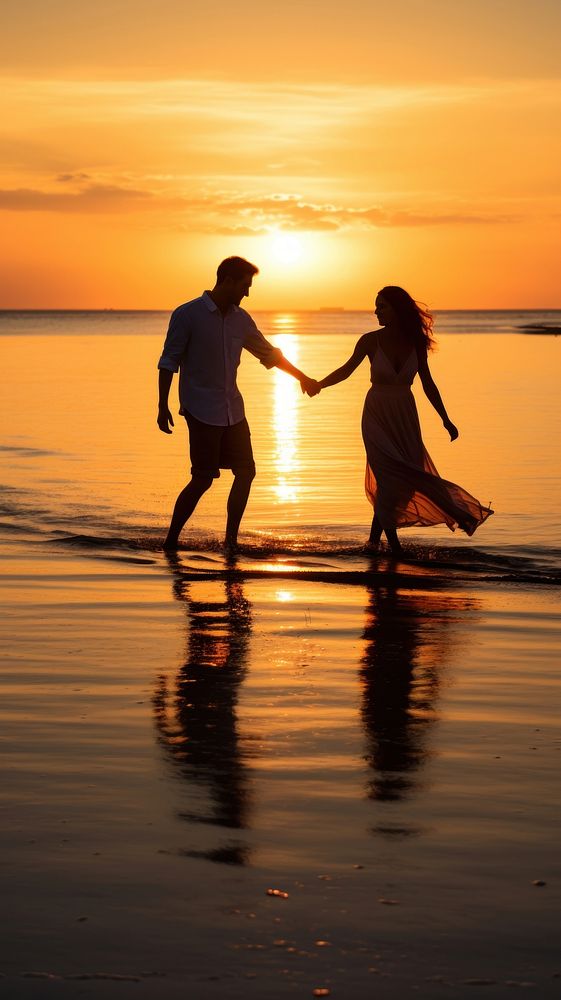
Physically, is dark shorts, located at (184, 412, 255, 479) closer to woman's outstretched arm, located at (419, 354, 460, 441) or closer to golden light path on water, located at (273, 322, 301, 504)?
woman's outstretched arm, located at (419, 354, 460, 441)

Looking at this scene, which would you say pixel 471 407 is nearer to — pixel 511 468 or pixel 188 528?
pixel 511 468

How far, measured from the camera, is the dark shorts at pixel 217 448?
10344 millimetres

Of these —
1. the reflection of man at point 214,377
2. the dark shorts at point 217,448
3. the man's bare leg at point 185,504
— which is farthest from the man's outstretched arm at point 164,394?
the man's bare leg at point 185,504

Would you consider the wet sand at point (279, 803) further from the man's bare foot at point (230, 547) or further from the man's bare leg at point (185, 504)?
the man's bare leg at point (185, 504)

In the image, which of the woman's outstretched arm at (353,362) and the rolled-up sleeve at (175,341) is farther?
the woman's outstretched arm at (353,362)

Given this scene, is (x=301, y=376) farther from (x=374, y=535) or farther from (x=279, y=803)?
(x=279, y=803)

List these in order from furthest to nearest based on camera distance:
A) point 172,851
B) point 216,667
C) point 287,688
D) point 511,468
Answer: point 511,468
point 216,667
point 287,688
point 172,851

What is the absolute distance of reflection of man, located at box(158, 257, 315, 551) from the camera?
396 inches

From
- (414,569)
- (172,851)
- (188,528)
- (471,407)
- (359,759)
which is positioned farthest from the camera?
(471,407)

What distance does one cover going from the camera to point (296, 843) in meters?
4.20

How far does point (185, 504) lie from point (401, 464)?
1.60 m

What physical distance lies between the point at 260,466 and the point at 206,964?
43.7 ft

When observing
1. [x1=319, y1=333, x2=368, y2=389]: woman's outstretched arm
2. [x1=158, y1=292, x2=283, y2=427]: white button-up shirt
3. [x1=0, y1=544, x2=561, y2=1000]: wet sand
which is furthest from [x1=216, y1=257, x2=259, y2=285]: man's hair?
[x1=0, y1=544, x2=561, y2=1000]: wet sand

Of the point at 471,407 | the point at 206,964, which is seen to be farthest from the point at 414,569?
the point at 471,407
